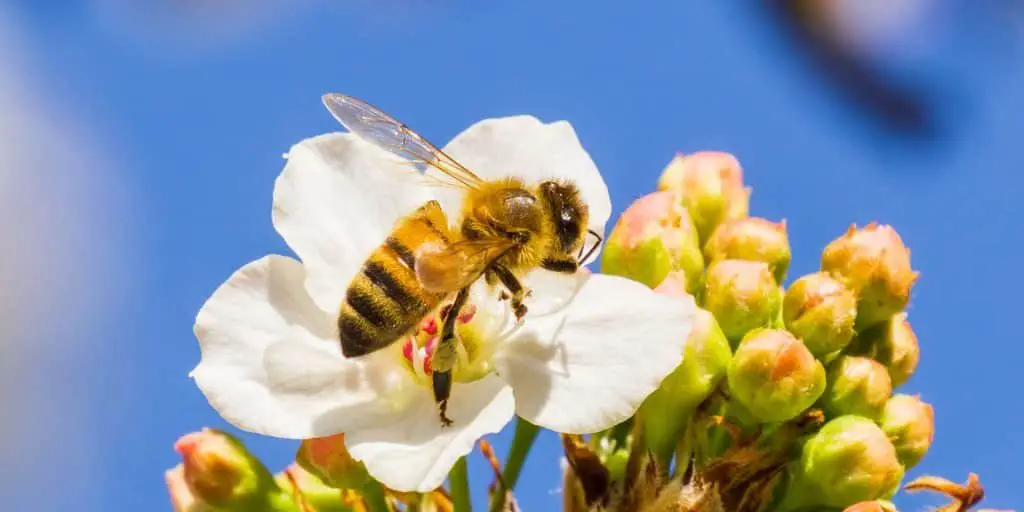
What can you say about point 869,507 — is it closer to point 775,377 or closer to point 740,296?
point 775,377

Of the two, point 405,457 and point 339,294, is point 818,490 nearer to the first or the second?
point 405,457

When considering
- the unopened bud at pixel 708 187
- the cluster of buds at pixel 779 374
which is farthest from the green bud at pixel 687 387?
the unopened bud at pixel 708 187

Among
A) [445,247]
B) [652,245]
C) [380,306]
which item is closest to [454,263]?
[445,247]

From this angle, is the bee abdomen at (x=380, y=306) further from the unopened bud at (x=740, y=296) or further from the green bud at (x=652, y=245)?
the unopened bud at (x=740, y=296)

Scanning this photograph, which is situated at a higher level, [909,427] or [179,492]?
[909,427]

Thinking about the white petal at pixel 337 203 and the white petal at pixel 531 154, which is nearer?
the white petal at pixel 337 203

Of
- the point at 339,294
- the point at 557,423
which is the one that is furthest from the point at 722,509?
the point at 339,294

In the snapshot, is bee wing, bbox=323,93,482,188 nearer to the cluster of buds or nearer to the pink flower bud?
the cluster of buds
